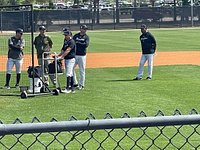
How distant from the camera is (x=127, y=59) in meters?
28.4

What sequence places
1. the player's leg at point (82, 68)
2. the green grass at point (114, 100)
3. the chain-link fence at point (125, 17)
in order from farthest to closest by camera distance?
the chain-link fence at point (125, 17) < the player's leg at point (82, 68) < the green grass at point (114, 100)

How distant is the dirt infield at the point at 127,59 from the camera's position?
86.5ft

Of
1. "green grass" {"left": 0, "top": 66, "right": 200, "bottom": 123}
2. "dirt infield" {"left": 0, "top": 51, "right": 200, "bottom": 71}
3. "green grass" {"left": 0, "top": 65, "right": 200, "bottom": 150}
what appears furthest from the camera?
"dirt infield" {"left": 0, "top": 51, "right": 200, "bottom": 71}

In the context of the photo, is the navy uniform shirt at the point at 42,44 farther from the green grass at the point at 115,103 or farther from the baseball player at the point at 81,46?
the green grass at the point at 115,103

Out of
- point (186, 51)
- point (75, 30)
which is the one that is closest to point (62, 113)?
point (186, 51)

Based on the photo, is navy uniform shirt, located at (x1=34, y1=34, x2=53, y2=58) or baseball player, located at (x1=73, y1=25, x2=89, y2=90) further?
navy uniform shirt, located at (x1=34, y1=34, x2=53, y2=58)

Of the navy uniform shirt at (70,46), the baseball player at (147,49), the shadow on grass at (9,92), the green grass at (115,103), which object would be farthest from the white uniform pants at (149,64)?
the shadow on grass at (9,92)

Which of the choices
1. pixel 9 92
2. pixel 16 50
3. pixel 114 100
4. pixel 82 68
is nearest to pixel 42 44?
pixel 16 50

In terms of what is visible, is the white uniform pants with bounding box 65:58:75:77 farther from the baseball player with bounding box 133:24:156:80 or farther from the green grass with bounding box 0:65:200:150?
the baseball player with bounding box 133:24:156:80

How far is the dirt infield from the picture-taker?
86.5 feet

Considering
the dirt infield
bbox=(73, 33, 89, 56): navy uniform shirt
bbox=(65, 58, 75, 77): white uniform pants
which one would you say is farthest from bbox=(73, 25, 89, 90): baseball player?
the dirt infield

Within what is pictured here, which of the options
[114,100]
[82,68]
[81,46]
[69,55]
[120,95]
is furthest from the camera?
[82,68]

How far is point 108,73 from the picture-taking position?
22953 mm

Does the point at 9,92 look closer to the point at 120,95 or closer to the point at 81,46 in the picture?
the point at 81,46
